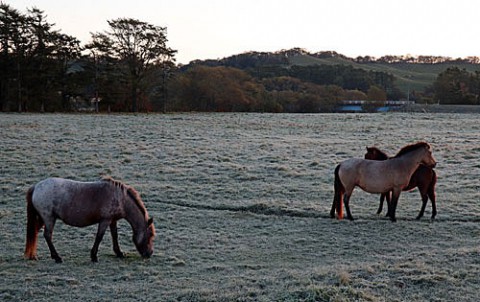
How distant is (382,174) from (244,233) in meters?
3.47

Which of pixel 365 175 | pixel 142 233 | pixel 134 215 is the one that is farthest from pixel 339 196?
pixel 134 215

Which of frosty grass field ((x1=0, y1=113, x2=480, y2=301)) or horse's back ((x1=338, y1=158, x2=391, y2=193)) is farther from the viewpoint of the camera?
horse's back ((x1=338, y1=158, x2=391, y2=193))

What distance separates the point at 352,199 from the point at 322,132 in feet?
61.1

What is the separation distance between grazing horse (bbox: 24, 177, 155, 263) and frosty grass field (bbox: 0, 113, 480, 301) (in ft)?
1.12

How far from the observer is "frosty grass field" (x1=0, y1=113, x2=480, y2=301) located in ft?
23.2

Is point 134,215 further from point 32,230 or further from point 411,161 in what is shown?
point 411,161

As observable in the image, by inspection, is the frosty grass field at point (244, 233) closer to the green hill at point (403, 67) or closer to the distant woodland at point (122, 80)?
the distant woodland at point (122, 80)

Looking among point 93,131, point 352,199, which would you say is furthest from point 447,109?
point 352,199

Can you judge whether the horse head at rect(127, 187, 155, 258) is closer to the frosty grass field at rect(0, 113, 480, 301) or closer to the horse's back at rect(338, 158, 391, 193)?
the frosty grass field at rect(0, 113, 480, 301)

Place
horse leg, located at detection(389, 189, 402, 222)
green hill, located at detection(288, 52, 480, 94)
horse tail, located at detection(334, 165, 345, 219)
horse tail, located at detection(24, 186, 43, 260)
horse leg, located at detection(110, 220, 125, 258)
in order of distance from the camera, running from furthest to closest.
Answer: green hill, located at detection(288, 52, 480, 94) < horse tail, located at detection(334, 165, 345, 219) < horse leg, located at detection(389, 189, 402, 222) < horse leg, located at detection(110, 220, 125, 258) < horse tail, located at detection(24, 186, 43, 260)

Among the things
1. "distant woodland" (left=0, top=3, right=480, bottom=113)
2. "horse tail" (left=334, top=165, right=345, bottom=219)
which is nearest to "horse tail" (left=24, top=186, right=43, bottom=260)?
"horse tail" (left=334, top=165, right=345, bottom=219)

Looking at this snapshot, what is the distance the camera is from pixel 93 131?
2884cm

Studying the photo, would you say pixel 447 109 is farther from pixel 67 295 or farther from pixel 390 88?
pixel 67 295

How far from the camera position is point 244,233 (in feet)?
35.0
